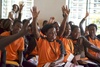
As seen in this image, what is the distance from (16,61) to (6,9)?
524cm

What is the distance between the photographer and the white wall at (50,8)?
6992mm

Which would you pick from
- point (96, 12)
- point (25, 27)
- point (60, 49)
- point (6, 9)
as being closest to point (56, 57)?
point (60, 49)

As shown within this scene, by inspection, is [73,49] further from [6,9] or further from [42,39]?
[6,9]

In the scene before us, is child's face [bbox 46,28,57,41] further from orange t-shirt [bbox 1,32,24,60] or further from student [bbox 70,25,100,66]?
student [bbox 70,25,100,66]

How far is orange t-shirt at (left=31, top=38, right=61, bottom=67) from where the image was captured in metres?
2.65

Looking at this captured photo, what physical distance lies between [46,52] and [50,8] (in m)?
4.55

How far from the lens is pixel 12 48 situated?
9.16ft

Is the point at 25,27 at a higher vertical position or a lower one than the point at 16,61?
higher

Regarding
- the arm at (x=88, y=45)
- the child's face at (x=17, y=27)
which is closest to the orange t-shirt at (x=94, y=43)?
the arm at (x=88, y=45)

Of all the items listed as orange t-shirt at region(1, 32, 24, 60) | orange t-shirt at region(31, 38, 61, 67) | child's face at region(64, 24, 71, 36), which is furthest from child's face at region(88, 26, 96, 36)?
orange t-shirt at region(1, 32, 24, 60)

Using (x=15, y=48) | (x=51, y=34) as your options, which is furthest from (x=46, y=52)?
(x=15, y=48)

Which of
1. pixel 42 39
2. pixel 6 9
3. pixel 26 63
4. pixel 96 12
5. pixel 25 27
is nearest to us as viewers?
pixel 25 27

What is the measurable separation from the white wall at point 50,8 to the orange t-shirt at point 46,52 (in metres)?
4.27

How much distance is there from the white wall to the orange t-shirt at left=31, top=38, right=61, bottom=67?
4273 mm
